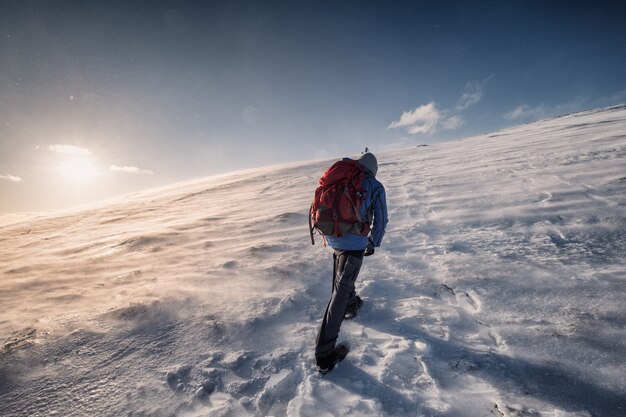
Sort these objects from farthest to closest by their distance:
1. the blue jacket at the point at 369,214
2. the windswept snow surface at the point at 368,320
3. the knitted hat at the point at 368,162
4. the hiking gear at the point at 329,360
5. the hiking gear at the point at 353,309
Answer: the hiking gear at the point at 353,309 < the knitted hat at the point at 368,162 < the blue jacket at the point at 369,214 < the hiking gear at the point at 329,360 < the windswept snow surface at the point at 368,320

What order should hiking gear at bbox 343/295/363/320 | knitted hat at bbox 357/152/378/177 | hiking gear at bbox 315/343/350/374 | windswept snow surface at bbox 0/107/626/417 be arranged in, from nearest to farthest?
windswept snow surface at bbox 0/107/626/417 < hiking gear at bbox 315/343/350/374 < knitted hat at bbox 357/152/378/177 < hiking gear at bbox 343/295/363/320

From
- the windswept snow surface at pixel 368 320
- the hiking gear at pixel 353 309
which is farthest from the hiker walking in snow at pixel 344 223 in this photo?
the hiking gear at pixel 353 309

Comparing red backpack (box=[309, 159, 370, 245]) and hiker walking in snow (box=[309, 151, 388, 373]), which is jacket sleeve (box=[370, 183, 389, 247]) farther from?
red backpack (box=[309, 159, 370, 245])

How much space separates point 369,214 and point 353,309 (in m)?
1.45

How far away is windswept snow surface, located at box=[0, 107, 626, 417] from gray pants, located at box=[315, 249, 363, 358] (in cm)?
32

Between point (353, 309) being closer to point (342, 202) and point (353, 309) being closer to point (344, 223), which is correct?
point (344, 223)

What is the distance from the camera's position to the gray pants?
285 centimetres

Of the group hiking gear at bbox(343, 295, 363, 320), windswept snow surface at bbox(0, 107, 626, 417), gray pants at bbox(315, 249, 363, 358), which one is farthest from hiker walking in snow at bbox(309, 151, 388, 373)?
hiking gear at bbox(343, 295, 363, 320)

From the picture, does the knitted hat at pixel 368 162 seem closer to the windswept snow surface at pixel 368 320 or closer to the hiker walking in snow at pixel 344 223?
the hiker walking in snow at pixel 344 223

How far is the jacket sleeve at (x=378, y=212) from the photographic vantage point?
3.09 m

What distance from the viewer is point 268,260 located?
5.80 m

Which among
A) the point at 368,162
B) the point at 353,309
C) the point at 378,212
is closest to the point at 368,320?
the point at 353,309

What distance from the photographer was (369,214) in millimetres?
3107

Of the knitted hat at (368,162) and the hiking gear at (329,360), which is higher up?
the knitted hat at (368,162)
